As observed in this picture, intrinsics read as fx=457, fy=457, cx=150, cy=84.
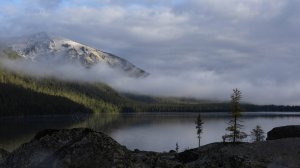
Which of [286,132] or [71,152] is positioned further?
[286,132]

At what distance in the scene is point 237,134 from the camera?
92.2 metres

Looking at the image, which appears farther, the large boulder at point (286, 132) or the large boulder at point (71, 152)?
the large boulder at point (286, 132)

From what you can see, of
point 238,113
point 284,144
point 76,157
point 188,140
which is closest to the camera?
point 76,157

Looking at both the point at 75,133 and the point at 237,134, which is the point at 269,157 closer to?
the point at 75,133

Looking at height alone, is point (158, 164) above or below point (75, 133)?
below

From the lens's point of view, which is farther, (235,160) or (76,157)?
(235,160)

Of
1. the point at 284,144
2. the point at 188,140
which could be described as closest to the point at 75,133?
the point at 284,144

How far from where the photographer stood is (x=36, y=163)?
70.0 feet

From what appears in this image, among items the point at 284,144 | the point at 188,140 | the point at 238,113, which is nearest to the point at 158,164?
the point at 284,144

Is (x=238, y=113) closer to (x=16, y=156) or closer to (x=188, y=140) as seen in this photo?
(x=16, y=156)

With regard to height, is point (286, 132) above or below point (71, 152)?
above

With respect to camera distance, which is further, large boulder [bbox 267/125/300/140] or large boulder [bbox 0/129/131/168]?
large boulder [bbox 267/125/300/140]

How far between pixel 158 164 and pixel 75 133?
19.0ft

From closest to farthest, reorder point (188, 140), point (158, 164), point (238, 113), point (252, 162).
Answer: point (158, 164), point (252, 162), point (238, 113), point (188, 140)
